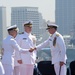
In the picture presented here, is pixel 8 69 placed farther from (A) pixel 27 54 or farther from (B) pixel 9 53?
(A) pixel 27 54

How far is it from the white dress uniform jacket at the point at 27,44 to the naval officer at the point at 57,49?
47 centimetres

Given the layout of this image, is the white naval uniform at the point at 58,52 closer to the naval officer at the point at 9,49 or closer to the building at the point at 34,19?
the naval officer at the point at 9,49

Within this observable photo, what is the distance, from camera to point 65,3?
109875 millimetres

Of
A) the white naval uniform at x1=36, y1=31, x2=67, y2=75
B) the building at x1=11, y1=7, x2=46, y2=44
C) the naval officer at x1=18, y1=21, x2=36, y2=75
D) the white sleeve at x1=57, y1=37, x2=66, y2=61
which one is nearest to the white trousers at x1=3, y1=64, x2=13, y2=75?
the naval officer at x1=18, y1=21, x2=36, y2=75

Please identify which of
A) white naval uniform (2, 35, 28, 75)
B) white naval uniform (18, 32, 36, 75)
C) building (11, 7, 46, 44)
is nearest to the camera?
white naval uniform (2, 35, 28, 75)

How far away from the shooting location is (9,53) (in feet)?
25.2

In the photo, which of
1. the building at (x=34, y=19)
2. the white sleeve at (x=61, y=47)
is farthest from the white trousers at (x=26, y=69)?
the building at (x=34, y=19)

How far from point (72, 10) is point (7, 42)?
92482 mm

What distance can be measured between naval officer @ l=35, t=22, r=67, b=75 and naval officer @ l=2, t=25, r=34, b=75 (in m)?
0.74

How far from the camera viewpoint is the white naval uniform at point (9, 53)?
7.62 metres

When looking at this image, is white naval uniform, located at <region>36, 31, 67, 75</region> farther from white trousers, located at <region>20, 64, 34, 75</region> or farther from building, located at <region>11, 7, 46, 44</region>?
building, located at <region>11, 7, 46, 44</region>

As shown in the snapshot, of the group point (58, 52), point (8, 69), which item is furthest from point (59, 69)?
point (8, 69)

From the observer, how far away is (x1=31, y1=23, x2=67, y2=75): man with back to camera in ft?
25.8

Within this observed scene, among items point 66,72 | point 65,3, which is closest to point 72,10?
point 65,3
